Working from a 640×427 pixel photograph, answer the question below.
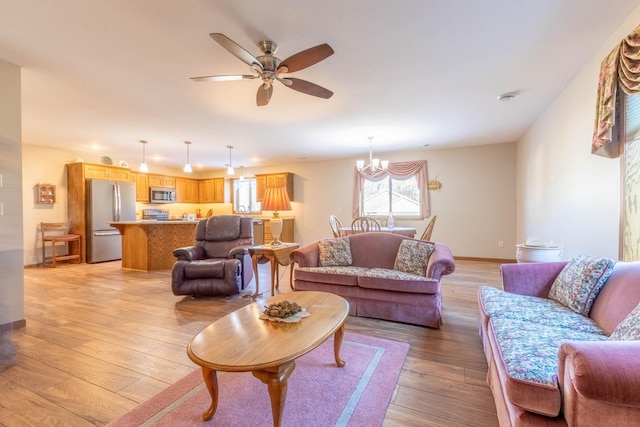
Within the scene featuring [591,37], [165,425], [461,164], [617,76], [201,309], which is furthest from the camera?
[461,164]

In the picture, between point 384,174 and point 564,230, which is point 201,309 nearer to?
point 564,230

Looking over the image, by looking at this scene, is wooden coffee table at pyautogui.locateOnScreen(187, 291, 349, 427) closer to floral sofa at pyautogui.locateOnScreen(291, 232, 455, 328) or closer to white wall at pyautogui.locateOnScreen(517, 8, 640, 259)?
floral sofa at pyautogui.locateOnScreen(291, 232, 455, 328)

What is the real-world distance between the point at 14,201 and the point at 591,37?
16.9 ft

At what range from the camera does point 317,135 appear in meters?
4.84

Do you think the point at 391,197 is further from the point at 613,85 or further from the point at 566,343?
the point at 566,343

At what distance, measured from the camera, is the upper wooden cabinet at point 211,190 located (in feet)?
27.9

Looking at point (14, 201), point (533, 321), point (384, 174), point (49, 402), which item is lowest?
point (49, 402)

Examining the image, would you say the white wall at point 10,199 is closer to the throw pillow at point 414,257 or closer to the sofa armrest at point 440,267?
the throw pillow at point 414,257

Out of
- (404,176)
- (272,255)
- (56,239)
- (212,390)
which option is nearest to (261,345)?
(212,390)

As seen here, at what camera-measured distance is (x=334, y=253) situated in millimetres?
3312

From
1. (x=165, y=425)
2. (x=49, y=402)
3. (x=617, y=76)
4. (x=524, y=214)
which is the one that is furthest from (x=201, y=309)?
(x=524, y=214)

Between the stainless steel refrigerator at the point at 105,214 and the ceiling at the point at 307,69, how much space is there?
1530 millimetres

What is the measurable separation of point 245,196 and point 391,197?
4.32 meters

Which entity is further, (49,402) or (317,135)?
(317,135)
